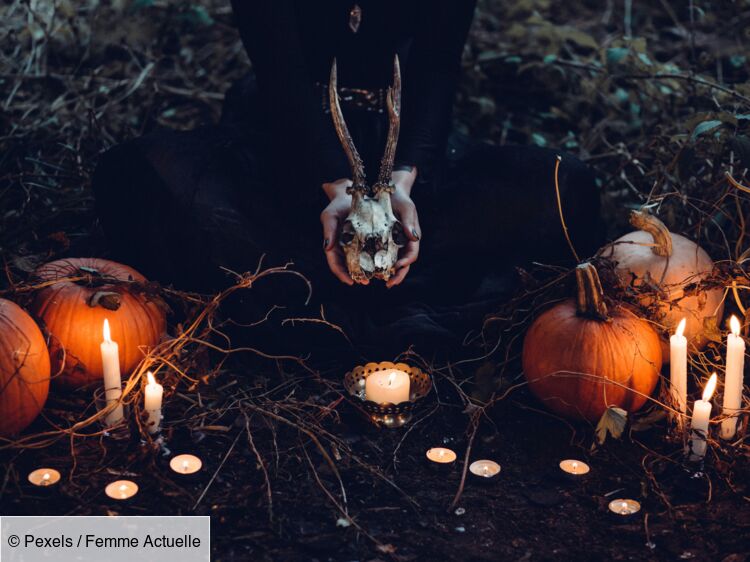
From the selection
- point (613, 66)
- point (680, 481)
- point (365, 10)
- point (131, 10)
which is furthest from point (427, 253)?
point (131, 10)

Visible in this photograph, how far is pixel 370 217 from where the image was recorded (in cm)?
212

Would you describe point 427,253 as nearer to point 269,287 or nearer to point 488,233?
point 488,233

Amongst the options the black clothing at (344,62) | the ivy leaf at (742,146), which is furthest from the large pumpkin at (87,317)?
the ivy leaf at (742,146)

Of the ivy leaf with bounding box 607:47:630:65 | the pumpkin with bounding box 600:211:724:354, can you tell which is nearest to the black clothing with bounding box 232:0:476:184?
the pumpkin with bounding box 600:211:724:354

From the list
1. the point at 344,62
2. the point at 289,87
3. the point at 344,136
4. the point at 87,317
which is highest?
the point at 344,62

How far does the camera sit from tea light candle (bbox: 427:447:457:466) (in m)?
2.06

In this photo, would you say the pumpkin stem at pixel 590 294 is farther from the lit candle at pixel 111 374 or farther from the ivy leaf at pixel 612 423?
the lit candle at pixel 111 374

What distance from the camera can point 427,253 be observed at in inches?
102

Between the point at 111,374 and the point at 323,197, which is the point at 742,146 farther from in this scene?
the point at 111,374

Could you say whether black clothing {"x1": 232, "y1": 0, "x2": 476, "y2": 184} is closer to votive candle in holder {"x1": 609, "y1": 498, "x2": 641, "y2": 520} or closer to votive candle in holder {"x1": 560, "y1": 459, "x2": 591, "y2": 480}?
votive candle in holder {"x1": 560, "y1": 459, "x2": 591, "y2": 480}

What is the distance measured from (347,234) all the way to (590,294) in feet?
2.09

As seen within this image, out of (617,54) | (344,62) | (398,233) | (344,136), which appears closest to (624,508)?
(398,233)

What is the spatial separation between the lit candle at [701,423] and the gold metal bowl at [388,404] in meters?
0.68

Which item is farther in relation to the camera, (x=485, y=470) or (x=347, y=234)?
(x=347, y=234)
